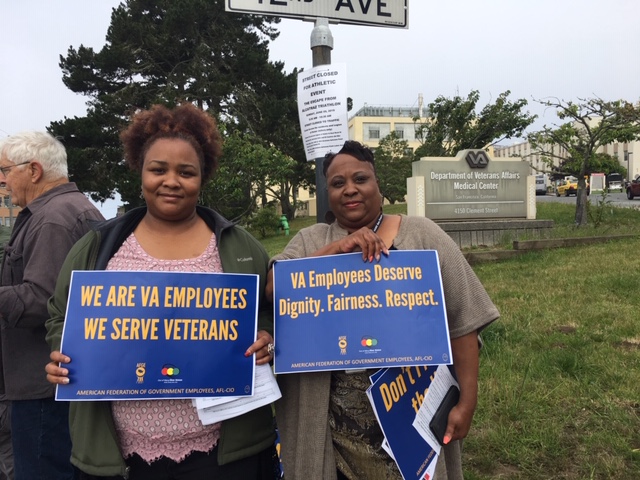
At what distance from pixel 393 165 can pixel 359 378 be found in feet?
124

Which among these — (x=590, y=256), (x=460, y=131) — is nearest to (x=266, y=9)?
(x=590, y=256)

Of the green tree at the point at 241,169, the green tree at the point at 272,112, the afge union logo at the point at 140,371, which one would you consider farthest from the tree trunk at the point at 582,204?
the green tree at the point at 272,112

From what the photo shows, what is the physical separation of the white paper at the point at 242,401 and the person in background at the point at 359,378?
12 cm

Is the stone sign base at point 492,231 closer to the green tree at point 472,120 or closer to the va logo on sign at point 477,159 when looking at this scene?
the va logo on sign at point 477,159

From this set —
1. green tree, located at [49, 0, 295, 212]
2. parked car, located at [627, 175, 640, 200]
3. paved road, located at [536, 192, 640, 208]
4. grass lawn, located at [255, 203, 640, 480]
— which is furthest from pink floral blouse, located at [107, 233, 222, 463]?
parked car, located at [627, 175, 640, 200]

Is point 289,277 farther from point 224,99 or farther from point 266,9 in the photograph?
point 224,99

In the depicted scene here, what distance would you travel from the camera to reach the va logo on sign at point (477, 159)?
11.8 metres

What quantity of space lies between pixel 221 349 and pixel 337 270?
1.65 ft

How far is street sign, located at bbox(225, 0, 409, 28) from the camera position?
2564mm

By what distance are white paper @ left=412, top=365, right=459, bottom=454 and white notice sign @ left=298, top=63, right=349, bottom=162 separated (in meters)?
1.40

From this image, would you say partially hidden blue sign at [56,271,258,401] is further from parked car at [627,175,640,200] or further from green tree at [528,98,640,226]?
parked car at [627,175,640,200]

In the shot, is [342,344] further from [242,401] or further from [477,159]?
[477,159]

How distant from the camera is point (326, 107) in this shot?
9.12ft

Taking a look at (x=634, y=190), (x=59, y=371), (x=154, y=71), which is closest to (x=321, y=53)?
(x=59, y=371)
